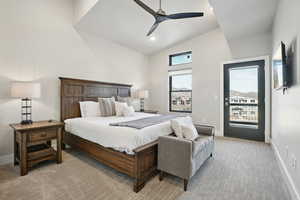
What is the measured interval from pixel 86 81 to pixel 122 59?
1622mm

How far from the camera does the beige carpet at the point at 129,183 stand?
1758 mm

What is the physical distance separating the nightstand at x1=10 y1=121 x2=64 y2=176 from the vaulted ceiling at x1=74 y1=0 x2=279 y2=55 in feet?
8.57

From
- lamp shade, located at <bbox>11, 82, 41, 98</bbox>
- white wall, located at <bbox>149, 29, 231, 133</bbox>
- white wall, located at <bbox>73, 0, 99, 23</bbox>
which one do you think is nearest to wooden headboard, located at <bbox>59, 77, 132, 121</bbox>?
lamp shade, located at <bbox>11, 82, 41, 98</bbox>

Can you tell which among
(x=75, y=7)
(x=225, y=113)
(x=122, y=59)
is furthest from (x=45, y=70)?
(x=225, y=113)

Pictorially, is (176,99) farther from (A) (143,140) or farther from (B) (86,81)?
(A) (143,140)

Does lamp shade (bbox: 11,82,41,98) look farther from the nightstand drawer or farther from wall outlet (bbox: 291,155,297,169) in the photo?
wall outlet (bbox: 291,155,297,169)

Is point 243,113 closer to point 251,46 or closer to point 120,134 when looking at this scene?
point 251,46

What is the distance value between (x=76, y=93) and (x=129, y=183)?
2.57 metres

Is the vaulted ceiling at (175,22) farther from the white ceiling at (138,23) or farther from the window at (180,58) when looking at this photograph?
the window at (180,58)

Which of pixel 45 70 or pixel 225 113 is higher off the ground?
pixel 45 70

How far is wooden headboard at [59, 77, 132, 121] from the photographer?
133 inches

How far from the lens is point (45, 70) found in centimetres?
315

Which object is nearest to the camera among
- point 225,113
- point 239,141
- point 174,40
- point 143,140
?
point 143,140

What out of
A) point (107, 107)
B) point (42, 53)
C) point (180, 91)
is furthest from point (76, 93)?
point (180, 91)
